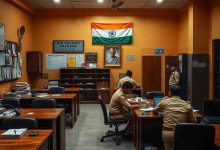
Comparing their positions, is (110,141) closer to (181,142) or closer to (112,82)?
(181,142)

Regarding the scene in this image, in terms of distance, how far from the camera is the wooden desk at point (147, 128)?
520 cm

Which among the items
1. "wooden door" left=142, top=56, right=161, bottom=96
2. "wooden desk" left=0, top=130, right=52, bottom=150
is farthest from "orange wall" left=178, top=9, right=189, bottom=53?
"wooden desk" left=0, top=130, right=52, bottom=150

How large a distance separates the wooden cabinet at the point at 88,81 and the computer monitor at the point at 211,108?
6.41 metres

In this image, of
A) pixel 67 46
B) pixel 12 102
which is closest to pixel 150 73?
pixel 67 46

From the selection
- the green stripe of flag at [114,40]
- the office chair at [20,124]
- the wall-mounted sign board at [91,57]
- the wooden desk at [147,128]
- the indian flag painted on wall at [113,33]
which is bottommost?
the wooden desk at [147,128]

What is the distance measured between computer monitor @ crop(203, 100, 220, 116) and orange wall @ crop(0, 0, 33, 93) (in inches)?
220

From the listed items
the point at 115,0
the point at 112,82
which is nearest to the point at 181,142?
the point at 115,0

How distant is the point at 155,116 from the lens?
5.12m

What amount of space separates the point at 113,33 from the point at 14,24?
426cm

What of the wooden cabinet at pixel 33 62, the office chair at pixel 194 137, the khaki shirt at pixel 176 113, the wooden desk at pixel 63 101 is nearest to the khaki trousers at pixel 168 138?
the khaki shirt at pixel 176 113

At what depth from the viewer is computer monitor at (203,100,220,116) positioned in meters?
6.23

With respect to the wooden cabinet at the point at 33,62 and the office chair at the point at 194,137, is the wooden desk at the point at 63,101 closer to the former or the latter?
the wooden cabinet at the point at 33,62

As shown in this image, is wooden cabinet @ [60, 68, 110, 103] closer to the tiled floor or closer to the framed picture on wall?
the framed picture on wall

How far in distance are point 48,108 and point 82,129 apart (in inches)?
77.2
